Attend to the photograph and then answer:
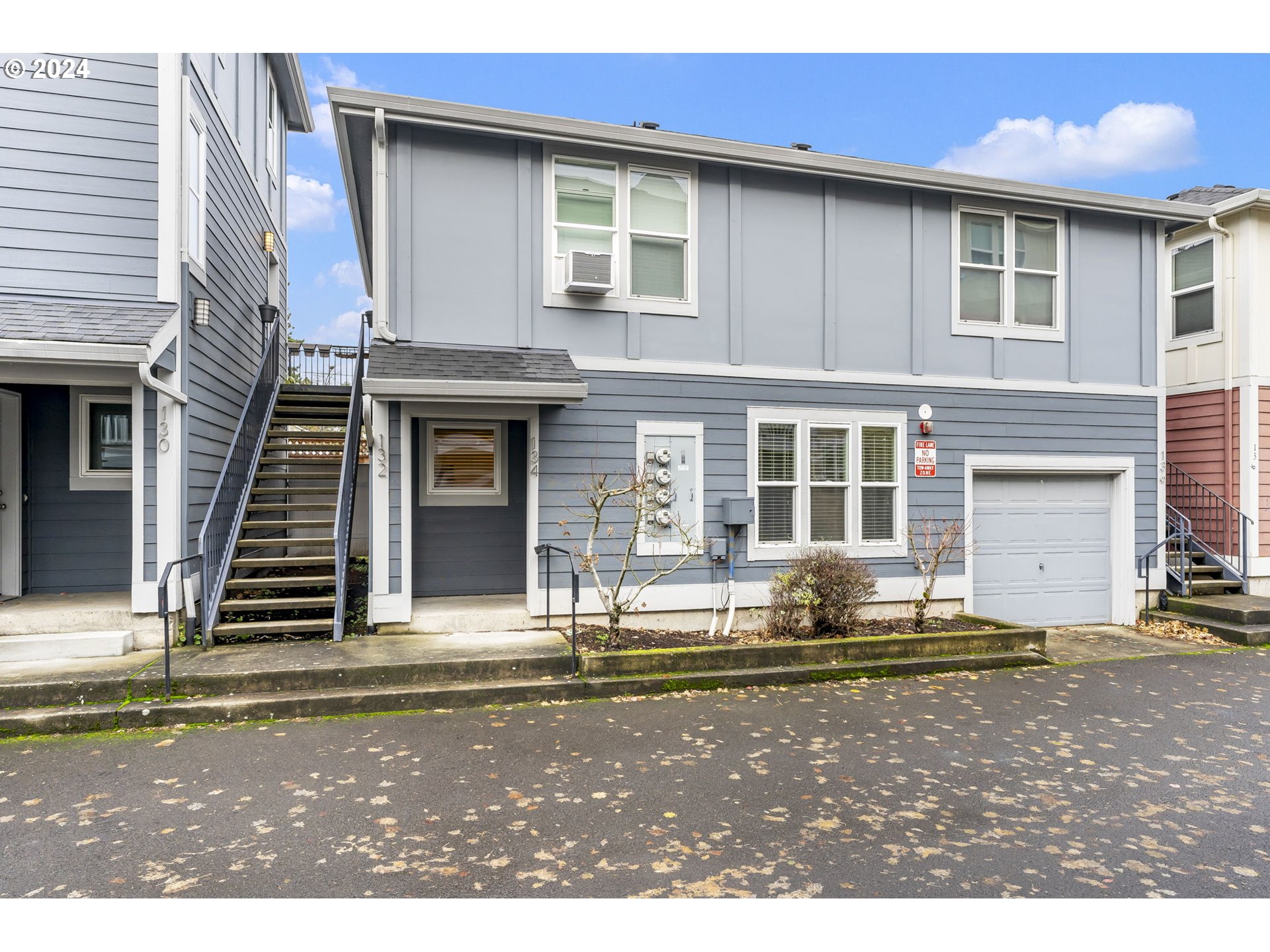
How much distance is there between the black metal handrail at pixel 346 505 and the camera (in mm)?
6711

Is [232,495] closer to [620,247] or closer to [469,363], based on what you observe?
[469,363]

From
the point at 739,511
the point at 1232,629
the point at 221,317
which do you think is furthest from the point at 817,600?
the point at 221,317

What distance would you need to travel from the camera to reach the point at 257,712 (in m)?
5.28

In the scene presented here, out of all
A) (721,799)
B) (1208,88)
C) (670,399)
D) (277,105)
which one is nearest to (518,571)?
(670,399)

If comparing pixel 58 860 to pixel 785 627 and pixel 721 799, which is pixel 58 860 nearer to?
pixel 721 799

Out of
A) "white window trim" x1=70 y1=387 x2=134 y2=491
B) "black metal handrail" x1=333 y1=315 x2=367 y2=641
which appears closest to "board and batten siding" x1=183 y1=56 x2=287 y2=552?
"white window trim" x1=70 y1=387 x2=134 y2=491

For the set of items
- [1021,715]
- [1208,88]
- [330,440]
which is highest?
[1208,88]

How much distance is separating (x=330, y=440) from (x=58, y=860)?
6.30 meters

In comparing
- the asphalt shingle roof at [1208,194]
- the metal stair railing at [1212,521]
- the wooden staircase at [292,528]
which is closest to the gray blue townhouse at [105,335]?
the wooden staircase at [292,528]

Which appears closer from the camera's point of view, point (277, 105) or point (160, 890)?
point (160, 890)

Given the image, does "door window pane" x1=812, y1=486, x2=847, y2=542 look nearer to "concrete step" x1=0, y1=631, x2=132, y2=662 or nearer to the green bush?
the green bush

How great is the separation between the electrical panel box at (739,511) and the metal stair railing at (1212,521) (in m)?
6.07

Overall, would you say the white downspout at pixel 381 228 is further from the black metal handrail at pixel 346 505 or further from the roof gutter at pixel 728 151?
the black metal handrail at pixel 346 505

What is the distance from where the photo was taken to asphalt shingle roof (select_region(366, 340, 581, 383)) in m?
6.56
